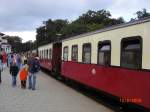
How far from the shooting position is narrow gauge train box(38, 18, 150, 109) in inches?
438

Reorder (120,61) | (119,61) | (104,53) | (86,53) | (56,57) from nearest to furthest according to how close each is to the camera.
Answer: (120,61), (119,61), (104,53), (86,53), (56,57)

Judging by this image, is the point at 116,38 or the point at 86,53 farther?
the point at 86,53

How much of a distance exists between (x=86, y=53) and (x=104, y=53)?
3.41 m

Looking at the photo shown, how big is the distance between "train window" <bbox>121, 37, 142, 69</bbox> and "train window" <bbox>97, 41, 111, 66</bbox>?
1625 millimetres

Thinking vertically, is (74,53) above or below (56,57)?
above

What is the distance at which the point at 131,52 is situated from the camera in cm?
1212

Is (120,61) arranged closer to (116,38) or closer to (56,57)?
(116,38)

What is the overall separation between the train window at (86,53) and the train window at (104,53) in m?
1.91

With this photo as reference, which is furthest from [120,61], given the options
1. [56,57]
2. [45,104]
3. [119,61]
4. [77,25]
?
[77,25]

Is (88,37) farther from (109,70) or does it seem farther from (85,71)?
(109,70)

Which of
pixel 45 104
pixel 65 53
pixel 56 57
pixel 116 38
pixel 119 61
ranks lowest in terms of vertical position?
pixel 45 104

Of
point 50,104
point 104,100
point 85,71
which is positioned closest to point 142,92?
point 50,104

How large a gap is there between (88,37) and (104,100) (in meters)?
2.89

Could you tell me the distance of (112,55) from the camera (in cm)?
1406
